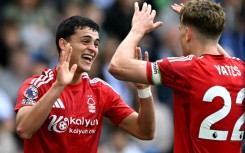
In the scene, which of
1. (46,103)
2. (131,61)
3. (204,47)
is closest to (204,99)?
(204,47)

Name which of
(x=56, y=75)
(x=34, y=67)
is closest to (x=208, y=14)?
(x=56, y=75)

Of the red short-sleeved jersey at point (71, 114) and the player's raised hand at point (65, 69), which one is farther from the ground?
the player's raised hand at point (65, 69)

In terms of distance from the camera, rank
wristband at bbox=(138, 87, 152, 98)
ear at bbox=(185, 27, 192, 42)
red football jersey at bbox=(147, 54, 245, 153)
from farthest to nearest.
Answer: wristband at bbox=(138, 87, 152, 98), ear at bbox=(185, 27, 192, 42), red football jersey at bbox=(147, 54, 245, 153)

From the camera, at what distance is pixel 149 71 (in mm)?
7789

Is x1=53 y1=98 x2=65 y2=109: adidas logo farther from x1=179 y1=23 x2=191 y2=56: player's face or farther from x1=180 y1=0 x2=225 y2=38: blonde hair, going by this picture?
x1=180 y1=0 x2=225 y2=38: blonde hair

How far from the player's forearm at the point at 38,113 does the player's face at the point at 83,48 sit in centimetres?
76

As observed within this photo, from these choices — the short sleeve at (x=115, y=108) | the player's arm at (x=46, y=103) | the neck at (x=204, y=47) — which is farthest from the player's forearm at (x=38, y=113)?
the neck at (x=204, y=47)

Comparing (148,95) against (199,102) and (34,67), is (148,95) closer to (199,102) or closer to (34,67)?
(199,102)

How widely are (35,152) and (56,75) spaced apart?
2.71ft

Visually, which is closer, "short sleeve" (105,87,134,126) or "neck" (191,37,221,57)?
"neck" (191,37,221,57)

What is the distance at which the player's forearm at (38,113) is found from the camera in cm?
812

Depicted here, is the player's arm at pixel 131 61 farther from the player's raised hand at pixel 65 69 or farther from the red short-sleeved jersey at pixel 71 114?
the red short-sleeved jersey at pixel 71 114

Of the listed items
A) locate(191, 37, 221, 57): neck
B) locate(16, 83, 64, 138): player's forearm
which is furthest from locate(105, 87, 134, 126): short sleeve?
locate(191, 37, 221, 57): neck

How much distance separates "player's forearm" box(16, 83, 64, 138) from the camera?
26.6ft
